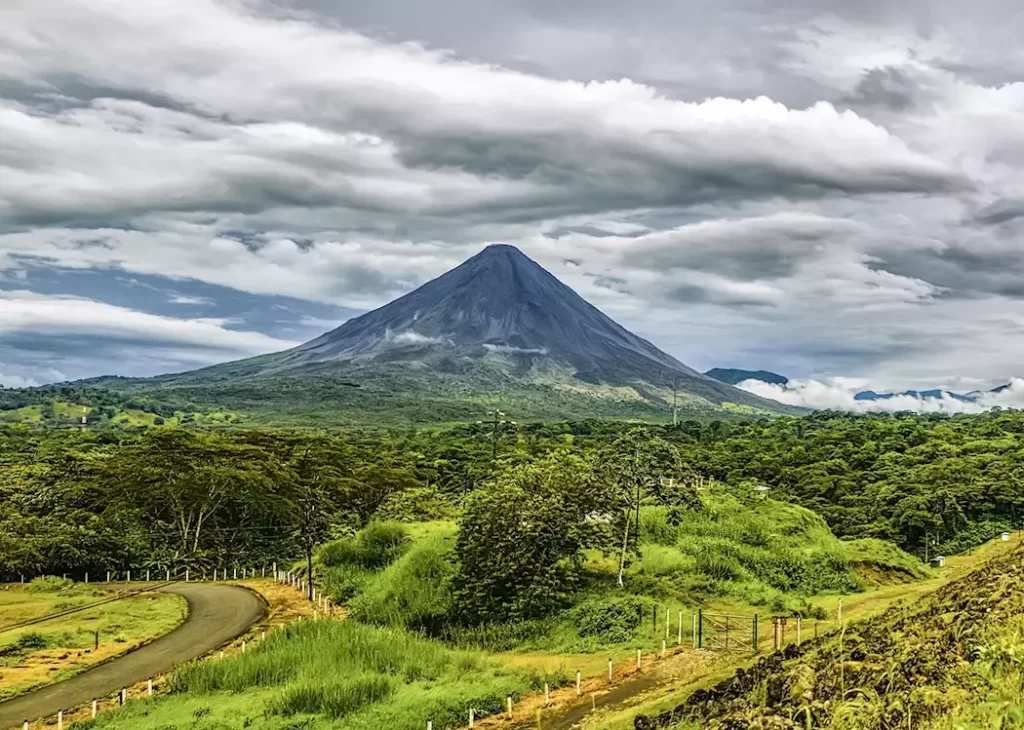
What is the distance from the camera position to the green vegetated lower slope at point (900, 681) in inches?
269

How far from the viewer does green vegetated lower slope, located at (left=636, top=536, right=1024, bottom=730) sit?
684 cm

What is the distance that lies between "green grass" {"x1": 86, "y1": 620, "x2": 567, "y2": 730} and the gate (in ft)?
15.4

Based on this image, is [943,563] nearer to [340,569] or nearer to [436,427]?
[340,569]

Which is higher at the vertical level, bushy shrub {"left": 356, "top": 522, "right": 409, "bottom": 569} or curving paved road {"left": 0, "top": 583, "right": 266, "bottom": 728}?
bushy shrub {"left": 356, "top": 522, "right": 409, "bottom": 569}

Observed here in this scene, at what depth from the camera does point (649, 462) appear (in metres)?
29.0

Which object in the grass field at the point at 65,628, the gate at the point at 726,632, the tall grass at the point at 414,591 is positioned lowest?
the grass field at the point at 65,628

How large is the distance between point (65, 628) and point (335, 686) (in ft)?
59.5

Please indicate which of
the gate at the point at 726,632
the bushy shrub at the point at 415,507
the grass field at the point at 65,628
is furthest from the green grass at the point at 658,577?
the grass field at the point at 65,628

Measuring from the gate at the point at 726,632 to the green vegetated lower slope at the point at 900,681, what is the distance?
9135 mm

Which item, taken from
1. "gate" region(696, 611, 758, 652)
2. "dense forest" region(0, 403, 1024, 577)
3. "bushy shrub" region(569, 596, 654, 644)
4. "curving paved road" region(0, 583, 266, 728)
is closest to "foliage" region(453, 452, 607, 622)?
"bushy shrub" region(569, 596, 654, 644)

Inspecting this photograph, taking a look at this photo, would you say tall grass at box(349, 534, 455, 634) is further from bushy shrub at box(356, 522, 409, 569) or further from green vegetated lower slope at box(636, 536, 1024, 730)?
green vegetated lower slope at box(636, 536, 1024, 730)

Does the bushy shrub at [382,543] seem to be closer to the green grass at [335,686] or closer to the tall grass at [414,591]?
the tall grass at [414,591]

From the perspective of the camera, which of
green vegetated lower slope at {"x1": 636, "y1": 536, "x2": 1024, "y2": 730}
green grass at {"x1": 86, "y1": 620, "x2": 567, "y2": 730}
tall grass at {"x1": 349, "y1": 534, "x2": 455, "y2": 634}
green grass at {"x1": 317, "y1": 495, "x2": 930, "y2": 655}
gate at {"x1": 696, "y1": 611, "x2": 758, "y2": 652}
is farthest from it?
tall grass at {"x1": 349, "y1": 534, "x2": 455, "y2": 634}

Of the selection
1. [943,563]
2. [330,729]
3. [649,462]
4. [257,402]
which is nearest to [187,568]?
[649,462]
